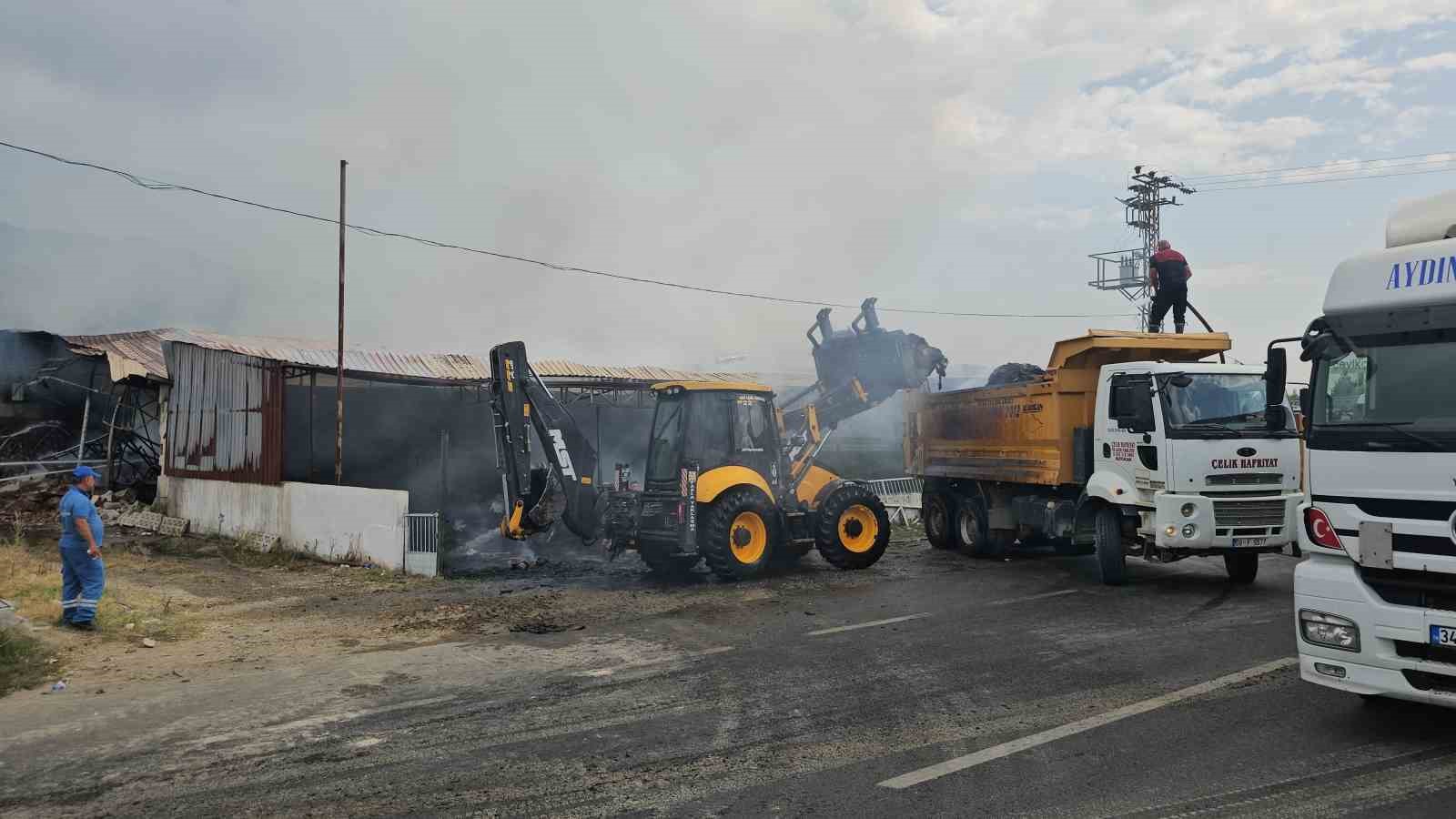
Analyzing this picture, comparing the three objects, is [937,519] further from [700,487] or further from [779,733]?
[779,733]

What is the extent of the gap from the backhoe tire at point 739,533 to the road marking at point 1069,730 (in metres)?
5.60

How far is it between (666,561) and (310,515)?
5.83 m

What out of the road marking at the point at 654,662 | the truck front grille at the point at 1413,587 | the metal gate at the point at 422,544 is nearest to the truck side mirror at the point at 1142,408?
the truck front grille at the point at 1413,587

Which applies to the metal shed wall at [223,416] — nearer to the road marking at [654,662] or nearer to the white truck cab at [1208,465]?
the road marking at [654,662]

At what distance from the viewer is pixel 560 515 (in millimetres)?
11406

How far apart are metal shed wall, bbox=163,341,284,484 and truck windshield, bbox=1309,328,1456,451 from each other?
48.5ft

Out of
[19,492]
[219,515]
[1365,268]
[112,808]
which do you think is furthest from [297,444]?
[1365,268]

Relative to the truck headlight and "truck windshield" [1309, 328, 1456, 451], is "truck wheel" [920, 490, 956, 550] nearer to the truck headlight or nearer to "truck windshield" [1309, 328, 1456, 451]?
"truck windshield" [1309, 328, 1456, 451]

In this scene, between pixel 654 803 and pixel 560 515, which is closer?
pixel 654 803

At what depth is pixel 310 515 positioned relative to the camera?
13914mm

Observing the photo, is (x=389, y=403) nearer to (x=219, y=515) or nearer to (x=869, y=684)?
(x=219, y=515)

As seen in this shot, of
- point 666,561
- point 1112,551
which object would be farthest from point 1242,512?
point 666,561

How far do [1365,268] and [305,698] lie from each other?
23.3ft

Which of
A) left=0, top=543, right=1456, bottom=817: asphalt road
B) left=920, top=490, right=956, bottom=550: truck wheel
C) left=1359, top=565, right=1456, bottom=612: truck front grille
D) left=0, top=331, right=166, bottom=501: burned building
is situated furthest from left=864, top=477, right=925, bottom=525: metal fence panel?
left=0, top=331, right=166, bottom=501: burned building
